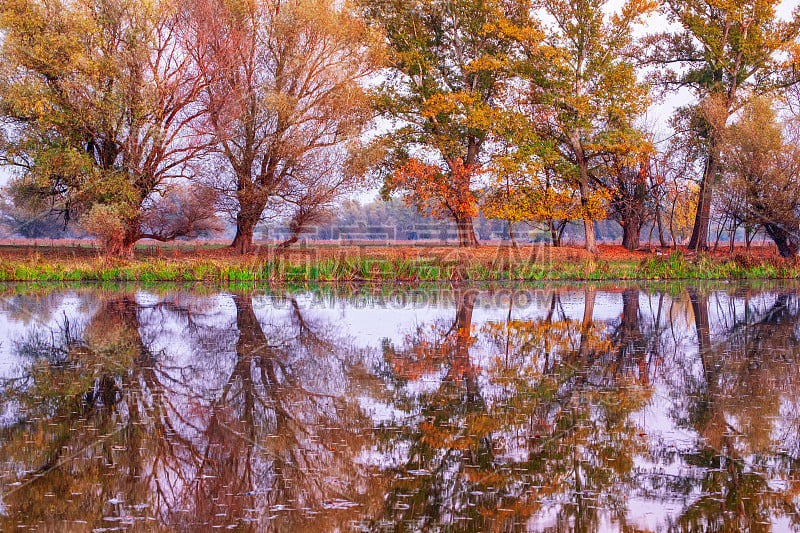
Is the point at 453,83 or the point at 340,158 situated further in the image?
the point at 453,83

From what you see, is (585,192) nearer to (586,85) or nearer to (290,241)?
(586,85)

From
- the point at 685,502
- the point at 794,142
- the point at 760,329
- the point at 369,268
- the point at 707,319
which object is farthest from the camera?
the point at 794,142

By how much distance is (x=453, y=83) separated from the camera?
112 feet

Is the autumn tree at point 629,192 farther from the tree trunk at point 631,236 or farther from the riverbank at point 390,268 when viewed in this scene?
the riverbank at point 390,268

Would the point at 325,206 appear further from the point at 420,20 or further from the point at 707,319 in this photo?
the point at 707,319

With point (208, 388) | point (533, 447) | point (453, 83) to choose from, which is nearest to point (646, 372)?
point (533, 447)

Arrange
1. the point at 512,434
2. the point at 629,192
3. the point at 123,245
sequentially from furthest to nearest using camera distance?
1. the point at 629,192
2. the point at 123,245
3. the point at 512,434

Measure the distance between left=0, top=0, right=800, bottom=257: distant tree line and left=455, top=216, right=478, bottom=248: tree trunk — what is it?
114 millimetres

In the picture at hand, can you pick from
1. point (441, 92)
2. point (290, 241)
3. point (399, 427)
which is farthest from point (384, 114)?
point (399, 427)

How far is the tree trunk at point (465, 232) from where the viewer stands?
3362 centimetres

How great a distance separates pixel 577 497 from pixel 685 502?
649 millimetres

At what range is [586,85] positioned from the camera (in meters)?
31.3

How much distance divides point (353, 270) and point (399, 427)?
661 inches

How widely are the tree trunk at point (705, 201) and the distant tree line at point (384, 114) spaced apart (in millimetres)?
126
